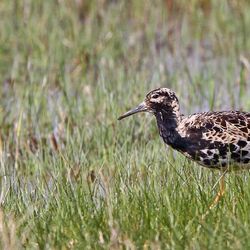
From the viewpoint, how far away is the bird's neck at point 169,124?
678 cm

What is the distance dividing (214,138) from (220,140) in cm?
5

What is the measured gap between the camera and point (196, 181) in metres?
5.70

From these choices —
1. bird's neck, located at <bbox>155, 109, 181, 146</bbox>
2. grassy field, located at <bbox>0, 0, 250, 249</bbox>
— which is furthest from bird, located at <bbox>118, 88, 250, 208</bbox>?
grassy field, located at <bbox>0, 0, 250, 249</bbox>

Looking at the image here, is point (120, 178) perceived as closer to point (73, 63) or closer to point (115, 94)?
point (115, 94)

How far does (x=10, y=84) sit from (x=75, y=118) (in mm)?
1585

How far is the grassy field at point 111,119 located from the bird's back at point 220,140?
0.11 metres

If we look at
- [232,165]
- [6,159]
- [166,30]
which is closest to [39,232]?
[232,165]

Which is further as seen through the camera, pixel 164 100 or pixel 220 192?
pixel 164 100

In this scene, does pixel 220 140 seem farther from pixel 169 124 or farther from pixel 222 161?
pixel 169 124

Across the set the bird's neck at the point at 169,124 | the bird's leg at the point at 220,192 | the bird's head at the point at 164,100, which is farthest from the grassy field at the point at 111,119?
the bird's head at the point at 164,100

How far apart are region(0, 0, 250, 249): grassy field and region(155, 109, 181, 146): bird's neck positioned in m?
0.16

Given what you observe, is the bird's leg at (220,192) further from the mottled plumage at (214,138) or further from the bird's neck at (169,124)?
the bird's neck at (169,124)

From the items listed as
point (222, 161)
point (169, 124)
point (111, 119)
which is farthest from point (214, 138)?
point (111, 119)

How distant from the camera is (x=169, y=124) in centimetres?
687
